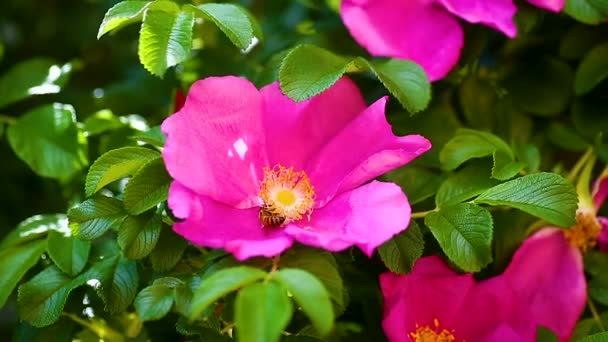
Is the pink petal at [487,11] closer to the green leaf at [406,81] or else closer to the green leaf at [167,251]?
the green leaf at [406,81]

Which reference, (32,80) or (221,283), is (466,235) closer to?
(221,283)

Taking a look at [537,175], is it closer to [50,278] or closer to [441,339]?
[441,339]

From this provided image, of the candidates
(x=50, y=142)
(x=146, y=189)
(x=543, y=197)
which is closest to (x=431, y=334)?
(x=543, y=197)

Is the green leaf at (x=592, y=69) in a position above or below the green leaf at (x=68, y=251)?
above

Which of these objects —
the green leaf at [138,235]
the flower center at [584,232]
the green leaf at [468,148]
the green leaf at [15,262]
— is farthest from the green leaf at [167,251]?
the flower center at [584,232]

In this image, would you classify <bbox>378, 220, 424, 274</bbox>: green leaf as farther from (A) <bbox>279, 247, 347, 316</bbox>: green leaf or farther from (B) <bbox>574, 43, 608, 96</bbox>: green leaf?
(B) <bbox>574, 43, 608, 96</bbox>: green leaf

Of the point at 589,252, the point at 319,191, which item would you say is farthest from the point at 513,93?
the point at 319,191
